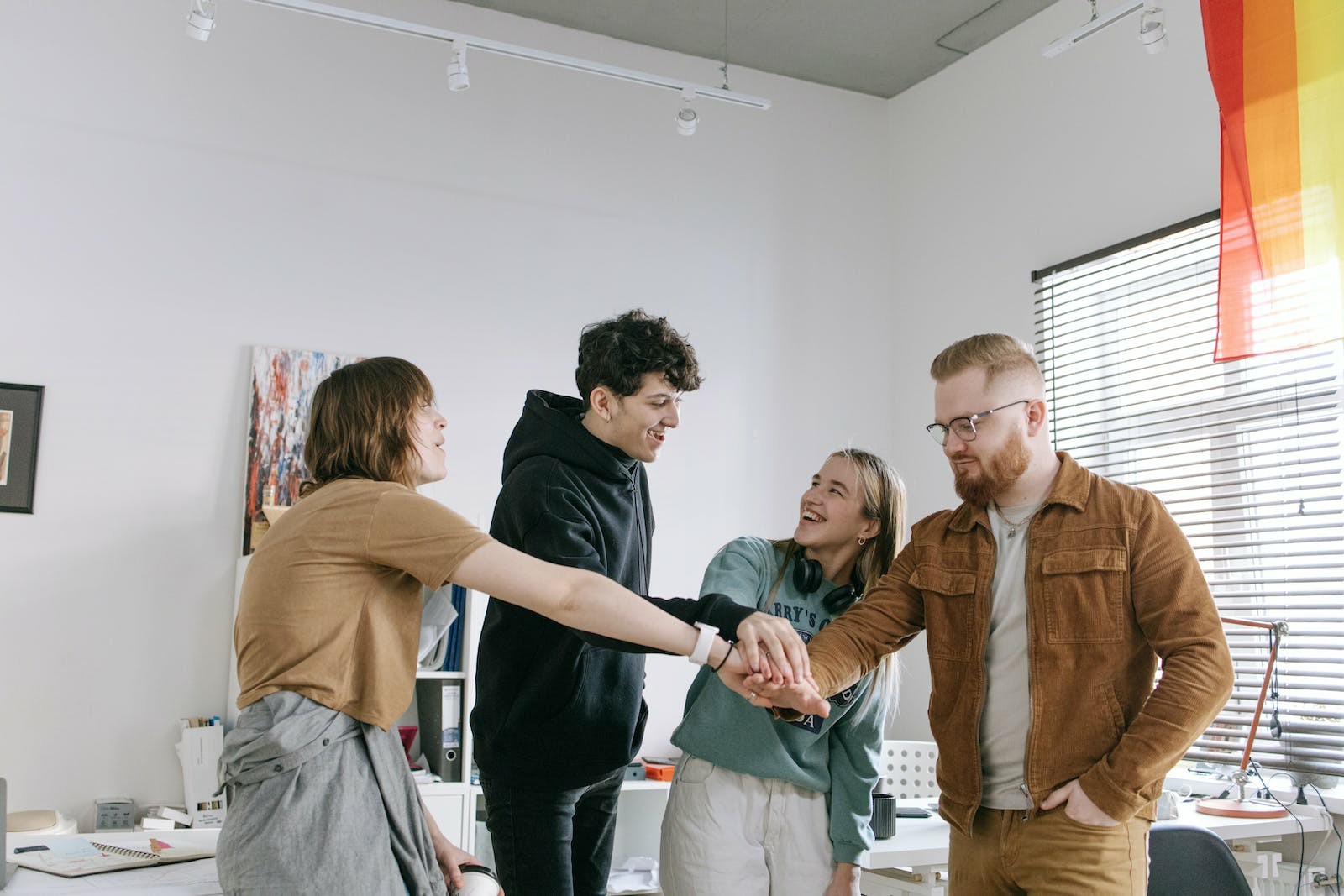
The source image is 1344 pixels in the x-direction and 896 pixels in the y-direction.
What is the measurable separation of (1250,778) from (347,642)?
3124mm

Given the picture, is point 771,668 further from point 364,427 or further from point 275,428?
point 275,428

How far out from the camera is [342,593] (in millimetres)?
1623

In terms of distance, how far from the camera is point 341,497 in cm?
166

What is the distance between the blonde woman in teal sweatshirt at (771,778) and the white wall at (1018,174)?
2.50 metres

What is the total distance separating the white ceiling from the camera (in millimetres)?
4645

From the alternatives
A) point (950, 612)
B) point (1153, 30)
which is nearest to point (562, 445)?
point (950, 612)

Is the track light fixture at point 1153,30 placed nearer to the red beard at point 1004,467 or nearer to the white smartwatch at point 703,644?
the red beard at point 1004,467

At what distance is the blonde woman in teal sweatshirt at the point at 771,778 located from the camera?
2.13 metres

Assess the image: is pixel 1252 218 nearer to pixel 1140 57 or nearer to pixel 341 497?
pixel 1140 57

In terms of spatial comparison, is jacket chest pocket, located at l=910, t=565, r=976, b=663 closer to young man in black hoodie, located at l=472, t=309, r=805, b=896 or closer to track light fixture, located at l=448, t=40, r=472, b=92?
young man in black hoodie, located at l=472, t=309, r=805, b=896

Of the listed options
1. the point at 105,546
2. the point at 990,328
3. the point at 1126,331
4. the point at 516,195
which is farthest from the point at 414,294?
the point at 1126,331

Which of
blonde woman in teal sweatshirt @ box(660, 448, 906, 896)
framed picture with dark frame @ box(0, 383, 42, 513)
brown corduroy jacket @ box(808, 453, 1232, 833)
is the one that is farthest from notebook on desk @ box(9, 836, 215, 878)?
framed picture with dark frame @ box(0, 383, 42, 513)

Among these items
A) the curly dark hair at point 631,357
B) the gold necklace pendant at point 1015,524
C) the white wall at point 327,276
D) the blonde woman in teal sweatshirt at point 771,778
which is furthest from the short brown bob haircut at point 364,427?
the white wall at point 327,276

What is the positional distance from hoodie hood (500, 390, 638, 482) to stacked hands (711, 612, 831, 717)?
0.43m
